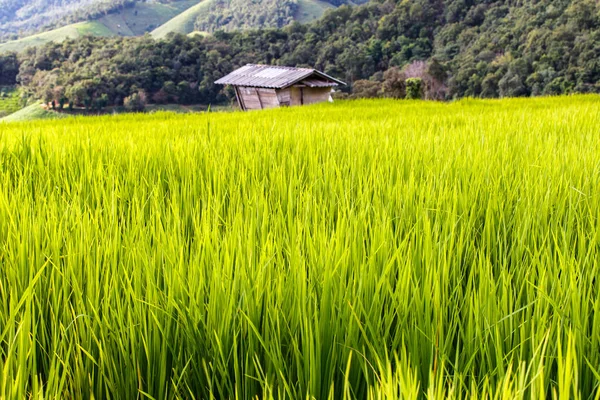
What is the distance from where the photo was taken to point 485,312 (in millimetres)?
641

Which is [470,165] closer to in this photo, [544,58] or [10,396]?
[10,396]

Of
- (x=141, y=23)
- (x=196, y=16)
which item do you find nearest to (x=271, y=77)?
(x=196, y=16)

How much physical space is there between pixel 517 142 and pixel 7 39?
130829mm

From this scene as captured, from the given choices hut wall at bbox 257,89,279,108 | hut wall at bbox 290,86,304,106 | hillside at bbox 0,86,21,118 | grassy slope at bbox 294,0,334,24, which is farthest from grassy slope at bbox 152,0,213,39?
hut wall at bbox 290,86,304,106

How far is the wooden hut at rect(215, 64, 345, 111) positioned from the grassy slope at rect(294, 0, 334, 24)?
78811mm

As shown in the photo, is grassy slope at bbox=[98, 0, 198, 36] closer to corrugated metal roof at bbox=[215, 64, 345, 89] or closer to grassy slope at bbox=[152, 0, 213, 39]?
grassy slope at bbox=[152, 0, 213, 39]

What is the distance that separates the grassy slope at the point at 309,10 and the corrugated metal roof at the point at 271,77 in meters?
78.5

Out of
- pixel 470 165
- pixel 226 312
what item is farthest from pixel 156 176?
pixel 226 312

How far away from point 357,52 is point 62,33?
7122 centimetres

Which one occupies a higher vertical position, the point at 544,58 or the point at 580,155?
the point at 544,58

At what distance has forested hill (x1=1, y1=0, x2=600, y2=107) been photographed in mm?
34562

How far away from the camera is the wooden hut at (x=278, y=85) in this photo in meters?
22.0

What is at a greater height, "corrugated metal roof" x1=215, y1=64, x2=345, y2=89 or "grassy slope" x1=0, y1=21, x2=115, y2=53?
"grassy slope" x1=0, y1=21, x2=115, y2=53

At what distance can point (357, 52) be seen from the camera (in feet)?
158
